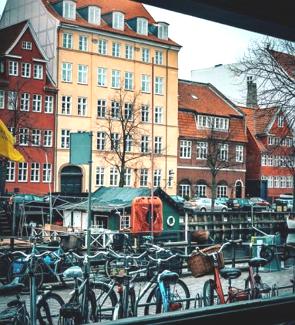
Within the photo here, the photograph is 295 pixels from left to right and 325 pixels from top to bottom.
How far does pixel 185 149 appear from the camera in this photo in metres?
8.96

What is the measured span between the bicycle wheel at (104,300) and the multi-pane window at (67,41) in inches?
77.5

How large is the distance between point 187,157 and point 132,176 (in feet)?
5.08

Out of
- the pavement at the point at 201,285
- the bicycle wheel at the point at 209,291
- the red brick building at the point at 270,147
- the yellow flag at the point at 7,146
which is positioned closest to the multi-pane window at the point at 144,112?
the pavement at the point at 201,285

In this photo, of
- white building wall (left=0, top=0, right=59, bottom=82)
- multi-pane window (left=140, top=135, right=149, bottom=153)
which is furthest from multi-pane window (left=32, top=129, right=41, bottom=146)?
multi-pane window (left=140, top=135, right=149, bottom=153)

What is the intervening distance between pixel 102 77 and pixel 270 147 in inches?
212

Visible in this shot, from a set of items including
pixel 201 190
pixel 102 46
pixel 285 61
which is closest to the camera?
pixel 102 46

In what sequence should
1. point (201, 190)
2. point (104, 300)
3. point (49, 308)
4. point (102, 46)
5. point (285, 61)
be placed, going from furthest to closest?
point (201, 190), point (285, 61), point (102, 46), point (104, 300), point (49, 308)

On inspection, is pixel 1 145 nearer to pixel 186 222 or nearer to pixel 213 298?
pixel 213 298

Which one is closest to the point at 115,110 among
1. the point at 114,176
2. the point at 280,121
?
the point at 114,176

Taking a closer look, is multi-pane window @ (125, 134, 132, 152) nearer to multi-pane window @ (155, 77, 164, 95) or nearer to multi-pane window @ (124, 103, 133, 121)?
multi-pane window @ (124, 103, 133, 121)

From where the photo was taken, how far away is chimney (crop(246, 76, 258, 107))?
969cm

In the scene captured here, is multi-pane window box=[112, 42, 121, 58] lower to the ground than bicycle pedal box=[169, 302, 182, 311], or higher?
higher

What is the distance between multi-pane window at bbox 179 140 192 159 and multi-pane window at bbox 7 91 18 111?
117 inches

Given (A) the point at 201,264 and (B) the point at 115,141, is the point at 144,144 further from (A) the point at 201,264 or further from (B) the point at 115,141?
(A) the point at 201,264
